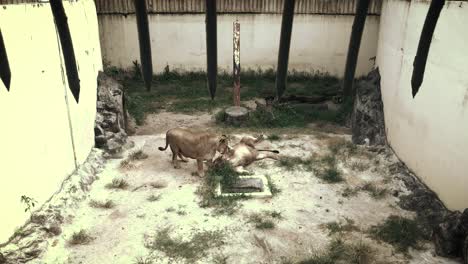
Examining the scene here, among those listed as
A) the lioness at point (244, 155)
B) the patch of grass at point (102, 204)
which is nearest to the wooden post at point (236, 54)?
the lioness at point (244, 155)

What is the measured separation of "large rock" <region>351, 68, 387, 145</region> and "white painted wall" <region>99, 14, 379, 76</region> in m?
2.84

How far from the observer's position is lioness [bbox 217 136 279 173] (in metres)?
7.57

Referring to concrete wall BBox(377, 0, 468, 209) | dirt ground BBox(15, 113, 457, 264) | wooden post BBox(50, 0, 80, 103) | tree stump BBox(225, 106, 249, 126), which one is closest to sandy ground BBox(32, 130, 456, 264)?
dirt ground BBox(15, 113, 457, 264)

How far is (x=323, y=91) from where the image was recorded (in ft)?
38.1

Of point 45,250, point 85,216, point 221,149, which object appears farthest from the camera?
point 221,149

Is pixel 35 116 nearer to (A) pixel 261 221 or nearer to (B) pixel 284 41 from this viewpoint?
(A) pixel 261 221

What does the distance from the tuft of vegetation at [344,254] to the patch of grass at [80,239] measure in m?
3.02

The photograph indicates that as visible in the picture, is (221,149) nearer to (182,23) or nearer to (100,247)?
(100,247)

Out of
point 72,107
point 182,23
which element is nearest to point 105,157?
point 72,107

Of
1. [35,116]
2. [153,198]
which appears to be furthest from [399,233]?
[35,116]

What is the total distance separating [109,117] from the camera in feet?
27.3

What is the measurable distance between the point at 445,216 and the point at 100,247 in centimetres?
506

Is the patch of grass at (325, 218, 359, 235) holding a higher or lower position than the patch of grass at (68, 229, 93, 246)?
lower

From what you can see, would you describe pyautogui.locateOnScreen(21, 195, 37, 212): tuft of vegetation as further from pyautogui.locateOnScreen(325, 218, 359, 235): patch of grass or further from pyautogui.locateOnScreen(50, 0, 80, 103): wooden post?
pyautogui.locateOnScreen(50, 0, 80, 103): wooden post
